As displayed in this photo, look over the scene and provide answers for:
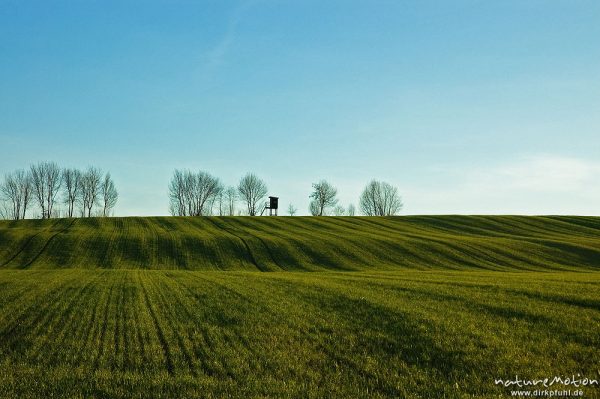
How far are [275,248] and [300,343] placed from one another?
50.9 metres

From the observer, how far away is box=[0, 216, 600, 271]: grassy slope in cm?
5688

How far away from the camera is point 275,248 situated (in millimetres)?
65312

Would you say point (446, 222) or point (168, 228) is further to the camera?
point (446, 222)

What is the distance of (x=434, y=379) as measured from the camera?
35.9 feet

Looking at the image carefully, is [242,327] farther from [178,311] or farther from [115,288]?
[115,288]

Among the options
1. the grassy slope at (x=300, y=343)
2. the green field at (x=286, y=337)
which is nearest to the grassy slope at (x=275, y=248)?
the green field at (x=286, y=337)

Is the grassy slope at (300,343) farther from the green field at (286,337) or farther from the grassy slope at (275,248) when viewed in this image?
the grassy slope at (275,248)

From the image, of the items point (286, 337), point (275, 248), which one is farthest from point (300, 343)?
point (275, 248)

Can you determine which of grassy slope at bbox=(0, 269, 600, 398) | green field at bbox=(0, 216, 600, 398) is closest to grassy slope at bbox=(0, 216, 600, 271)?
green field at bbox=(0, 216, 600, 398)

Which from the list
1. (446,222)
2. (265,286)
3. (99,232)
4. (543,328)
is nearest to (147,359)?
(543,328)

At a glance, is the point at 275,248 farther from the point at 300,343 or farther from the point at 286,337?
the point at 300,343

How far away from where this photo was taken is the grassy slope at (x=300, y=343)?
35.2 feet

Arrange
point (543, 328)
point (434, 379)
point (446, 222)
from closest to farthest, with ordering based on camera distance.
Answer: point (434, 379) < point (543, 328) < point (446, 222)

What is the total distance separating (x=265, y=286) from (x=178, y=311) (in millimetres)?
9487
